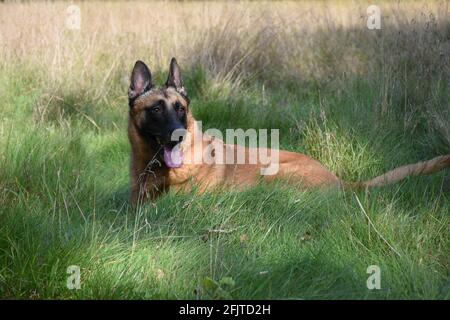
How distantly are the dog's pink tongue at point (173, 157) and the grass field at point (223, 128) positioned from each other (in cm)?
41

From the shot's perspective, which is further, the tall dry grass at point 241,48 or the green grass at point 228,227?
the tall dry grass at point 241,48

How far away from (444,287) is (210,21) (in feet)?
18.0

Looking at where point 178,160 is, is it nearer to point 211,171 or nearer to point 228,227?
point 211,171

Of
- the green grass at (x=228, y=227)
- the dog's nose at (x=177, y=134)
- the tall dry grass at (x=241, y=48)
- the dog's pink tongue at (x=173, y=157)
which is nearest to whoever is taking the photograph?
the green grass at (x=228, y=227)

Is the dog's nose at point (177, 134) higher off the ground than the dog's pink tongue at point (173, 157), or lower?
higher

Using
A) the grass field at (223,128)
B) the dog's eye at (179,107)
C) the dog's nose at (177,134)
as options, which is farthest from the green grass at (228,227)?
the dog's eye at (179,107)

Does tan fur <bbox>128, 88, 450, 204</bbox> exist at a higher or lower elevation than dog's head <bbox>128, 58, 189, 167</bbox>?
lower

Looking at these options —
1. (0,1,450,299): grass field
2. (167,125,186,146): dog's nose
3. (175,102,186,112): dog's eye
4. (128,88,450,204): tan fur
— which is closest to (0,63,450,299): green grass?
(0,1,450,299): grass field

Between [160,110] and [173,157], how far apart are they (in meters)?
0.38

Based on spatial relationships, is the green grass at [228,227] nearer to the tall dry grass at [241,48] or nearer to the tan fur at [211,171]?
the tan fur at [211,171]

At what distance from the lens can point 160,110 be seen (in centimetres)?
491

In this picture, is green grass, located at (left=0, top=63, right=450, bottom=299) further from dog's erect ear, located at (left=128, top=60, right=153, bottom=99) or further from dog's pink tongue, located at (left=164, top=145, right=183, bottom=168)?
dog's erect ear, located at (left=128, top=60, right=153, bottom=99)

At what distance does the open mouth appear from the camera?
4.81 metres

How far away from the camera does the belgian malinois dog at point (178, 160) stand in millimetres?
4664
